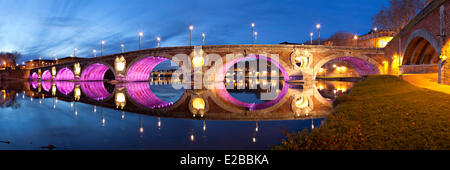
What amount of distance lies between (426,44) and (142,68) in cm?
5040

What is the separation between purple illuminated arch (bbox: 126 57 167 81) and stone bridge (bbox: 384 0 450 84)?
3996cm

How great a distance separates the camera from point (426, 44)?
26.6m

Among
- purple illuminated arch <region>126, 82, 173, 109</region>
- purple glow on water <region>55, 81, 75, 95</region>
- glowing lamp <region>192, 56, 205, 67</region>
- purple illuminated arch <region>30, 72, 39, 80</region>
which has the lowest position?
purple illuminated arch <region>126, 82, 173, 109</region>

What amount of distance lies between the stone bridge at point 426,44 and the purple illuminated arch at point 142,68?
1573 inches

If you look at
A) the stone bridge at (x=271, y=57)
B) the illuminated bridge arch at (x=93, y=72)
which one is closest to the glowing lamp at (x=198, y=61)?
the stone bridge at (x=271, y=57)

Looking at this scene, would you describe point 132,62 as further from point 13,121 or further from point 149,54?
point 13,121

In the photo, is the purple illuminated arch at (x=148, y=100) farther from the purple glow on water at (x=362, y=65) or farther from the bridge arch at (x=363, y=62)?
the purple glow on water at (x=362, y=65)

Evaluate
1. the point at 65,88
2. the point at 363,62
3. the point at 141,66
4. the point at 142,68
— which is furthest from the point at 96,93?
the point at 363,62

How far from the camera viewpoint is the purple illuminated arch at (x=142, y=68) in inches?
1873

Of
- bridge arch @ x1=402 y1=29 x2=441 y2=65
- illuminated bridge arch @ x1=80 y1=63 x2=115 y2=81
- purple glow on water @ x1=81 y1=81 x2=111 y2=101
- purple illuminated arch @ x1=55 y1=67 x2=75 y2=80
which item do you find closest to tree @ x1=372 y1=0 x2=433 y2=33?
bridge arch @ x1=402 y1=29 x2=441 y2=65

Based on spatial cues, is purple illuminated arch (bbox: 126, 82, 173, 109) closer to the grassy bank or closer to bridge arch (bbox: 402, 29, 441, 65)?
the grassy bank

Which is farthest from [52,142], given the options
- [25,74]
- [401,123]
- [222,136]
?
[25,74]

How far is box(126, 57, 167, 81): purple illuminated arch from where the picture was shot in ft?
156

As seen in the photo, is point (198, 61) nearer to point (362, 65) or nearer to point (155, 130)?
point (155, 130)
